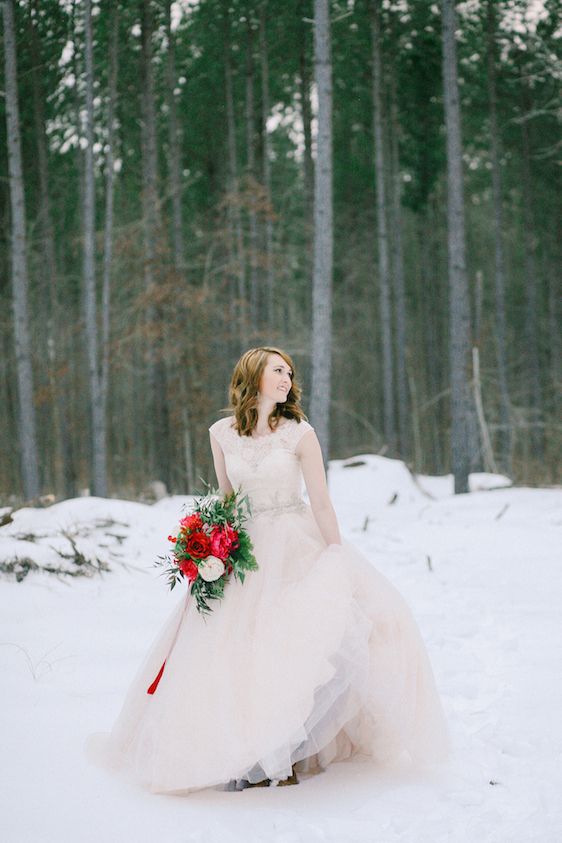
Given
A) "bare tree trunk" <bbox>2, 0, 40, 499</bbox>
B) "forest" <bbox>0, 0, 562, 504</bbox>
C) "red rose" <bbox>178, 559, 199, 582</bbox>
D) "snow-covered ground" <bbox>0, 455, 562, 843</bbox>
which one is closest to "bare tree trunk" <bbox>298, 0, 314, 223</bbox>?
"forest" <bbox>0, 0, 562, 504</bbox>

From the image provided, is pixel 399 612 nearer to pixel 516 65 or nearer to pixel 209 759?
pixel 209 759

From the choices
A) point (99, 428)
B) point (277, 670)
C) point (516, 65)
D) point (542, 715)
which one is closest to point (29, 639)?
point (277, 670)

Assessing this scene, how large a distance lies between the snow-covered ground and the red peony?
3.37ft

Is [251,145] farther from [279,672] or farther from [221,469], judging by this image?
[279,672]

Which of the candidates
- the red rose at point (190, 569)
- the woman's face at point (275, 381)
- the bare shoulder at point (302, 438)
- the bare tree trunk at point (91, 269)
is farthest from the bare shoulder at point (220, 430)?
the bare tree trunk at point (91, 269)

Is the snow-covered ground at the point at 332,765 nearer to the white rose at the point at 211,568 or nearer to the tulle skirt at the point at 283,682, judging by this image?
the tulle skirt at the point at 283,682

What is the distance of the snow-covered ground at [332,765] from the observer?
300cm

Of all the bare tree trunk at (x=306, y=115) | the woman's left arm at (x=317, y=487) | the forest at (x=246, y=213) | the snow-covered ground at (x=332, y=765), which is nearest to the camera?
the snow-covered ground at (x=332, y=765)

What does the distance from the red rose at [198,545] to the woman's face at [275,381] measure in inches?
29.2

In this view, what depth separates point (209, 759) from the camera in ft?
10.3

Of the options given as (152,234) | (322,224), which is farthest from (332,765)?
(152,234)

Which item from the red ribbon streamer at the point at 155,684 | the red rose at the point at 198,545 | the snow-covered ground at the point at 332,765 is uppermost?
the red rose at the point at 198,545

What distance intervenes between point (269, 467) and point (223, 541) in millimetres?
430

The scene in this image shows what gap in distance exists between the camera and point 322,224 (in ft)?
33.3
